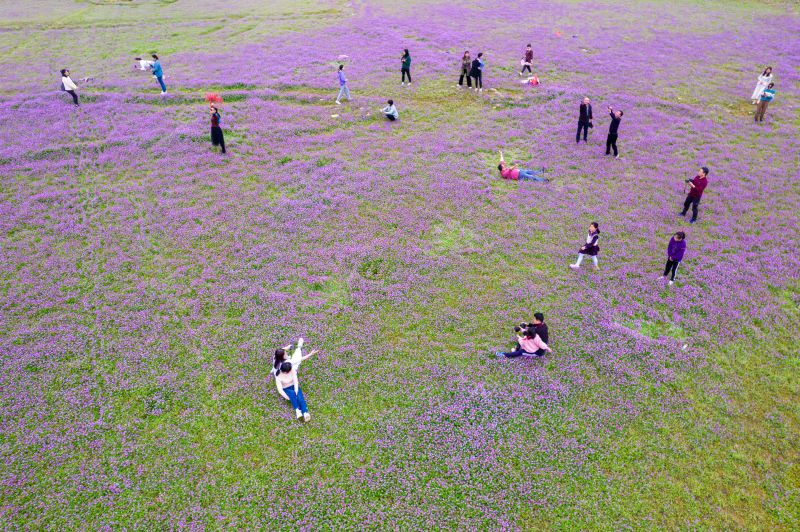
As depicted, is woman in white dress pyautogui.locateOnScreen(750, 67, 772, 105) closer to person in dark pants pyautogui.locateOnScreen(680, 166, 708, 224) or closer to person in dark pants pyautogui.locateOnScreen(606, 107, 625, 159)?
person in dark pants pyautogui.locateOnScreen(606, 107, 625, 159)

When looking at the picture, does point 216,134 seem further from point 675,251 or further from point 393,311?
point 675,251

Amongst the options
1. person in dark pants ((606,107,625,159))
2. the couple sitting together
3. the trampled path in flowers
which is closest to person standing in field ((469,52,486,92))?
the trampled path in flowers

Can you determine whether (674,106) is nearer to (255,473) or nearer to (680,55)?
(680,55)

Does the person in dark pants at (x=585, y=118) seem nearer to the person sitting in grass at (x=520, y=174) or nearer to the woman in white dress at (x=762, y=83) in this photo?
the person sitting in grass at (x=520, y=174)

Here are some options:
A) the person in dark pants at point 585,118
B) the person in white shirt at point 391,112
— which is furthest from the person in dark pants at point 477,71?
the person in dark pants at point 585,118

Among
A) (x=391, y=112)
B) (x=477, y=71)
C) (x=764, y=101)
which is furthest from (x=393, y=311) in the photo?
(x=764, y=101)

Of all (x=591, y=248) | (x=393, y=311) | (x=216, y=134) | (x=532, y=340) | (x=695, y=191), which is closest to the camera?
(x=532, y=340)
